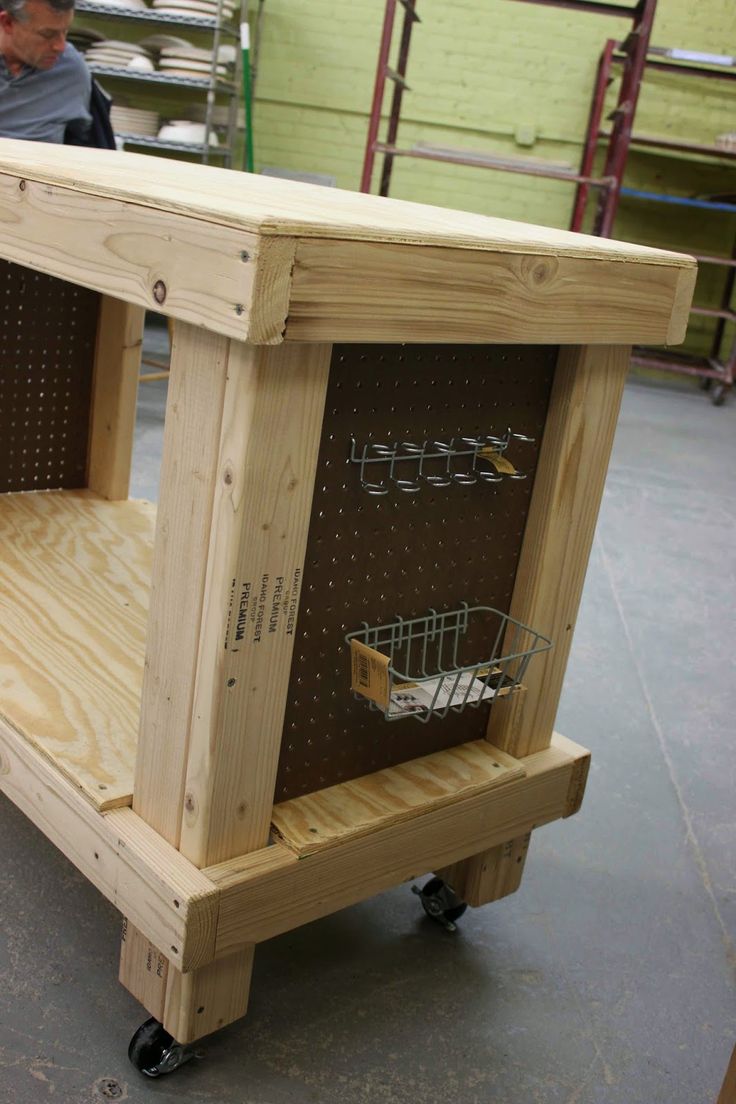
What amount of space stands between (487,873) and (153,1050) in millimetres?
548

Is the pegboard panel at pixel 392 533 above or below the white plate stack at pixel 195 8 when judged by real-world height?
below

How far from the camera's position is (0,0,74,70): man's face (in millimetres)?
2664

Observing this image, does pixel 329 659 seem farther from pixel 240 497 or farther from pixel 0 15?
pixel 0 15

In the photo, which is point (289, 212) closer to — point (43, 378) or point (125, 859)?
point (125, 859)

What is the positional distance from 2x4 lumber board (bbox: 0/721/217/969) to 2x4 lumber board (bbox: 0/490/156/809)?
2 centimetres

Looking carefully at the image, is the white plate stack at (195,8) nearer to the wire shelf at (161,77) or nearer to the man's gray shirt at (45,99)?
the wire shelf at (161,77)

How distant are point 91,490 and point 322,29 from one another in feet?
19.7

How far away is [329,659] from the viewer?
1268mm

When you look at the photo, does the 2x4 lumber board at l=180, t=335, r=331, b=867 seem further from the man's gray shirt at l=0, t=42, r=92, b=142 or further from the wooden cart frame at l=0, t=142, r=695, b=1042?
the man's gray shirt at l=0, t=42, r=92, b=142

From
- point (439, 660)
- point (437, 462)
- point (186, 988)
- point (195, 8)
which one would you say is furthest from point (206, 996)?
point (195, 8)

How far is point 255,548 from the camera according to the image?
105 centimetres

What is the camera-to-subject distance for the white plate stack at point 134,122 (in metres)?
6.13

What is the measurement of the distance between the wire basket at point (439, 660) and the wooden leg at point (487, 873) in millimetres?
238

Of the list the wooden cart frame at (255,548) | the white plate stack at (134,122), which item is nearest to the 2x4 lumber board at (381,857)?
the wooden cart frame at (255,548)
